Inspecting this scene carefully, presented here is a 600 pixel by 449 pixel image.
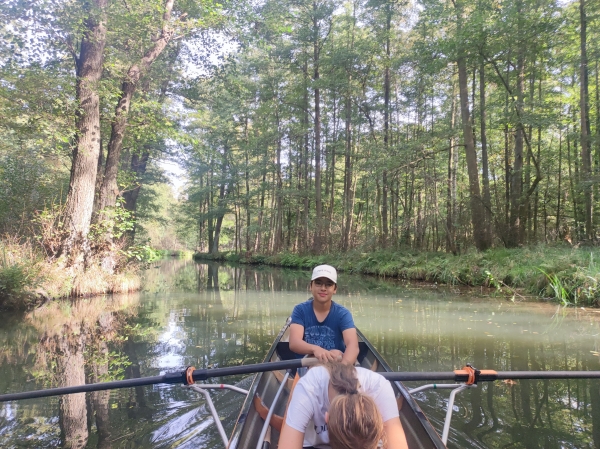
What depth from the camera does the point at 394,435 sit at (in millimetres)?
1753

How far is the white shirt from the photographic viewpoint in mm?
1786

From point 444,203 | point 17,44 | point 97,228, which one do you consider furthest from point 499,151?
point 17,44

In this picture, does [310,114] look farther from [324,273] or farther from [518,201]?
[324,273]

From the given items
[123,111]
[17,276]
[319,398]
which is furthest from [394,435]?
[123,111]

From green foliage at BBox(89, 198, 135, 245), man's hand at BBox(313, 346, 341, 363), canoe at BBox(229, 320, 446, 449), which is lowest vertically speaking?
canoe at BBox(229, 320, 446, 449)

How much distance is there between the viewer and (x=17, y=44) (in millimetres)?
8227

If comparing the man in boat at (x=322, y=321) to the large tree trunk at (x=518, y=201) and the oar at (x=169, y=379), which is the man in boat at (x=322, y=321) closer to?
the oar at (x=169, y=379)

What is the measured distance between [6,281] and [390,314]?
24.9 feet

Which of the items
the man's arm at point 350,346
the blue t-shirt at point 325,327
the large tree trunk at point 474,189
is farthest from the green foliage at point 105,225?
the large tree trunk at point 474,189

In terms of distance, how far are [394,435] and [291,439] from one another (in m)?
0.48

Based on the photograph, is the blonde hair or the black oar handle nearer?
the blonde hair

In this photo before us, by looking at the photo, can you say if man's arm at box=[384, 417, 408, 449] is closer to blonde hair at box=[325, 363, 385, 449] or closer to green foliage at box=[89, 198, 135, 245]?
blonde hair at box=[325, 363, 385, 449]

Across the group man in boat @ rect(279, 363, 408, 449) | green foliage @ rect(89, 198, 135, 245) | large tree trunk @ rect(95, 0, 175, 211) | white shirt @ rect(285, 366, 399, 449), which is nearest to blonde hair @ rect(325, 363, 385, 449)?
man in boat @ rect(279, 363, 408, 449)

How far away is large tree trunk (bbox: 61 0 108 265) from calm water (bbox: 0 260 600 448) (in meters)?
1.70
